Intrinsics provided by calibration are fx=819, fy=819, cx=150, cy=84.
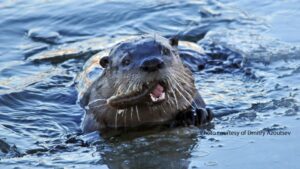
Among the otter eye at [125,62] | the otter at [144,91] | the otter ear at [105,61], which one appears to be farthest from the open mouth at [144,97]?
the otter ear at [105,61]

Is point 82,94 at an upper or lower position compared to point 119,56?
lower

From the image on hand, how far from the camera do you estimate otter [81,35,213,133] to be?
14.3ft

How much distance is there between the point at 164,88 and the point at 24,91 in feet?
6.33

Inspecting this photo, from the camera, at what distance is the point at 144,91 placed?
4359mm

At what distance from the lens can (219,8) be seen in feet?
25.5

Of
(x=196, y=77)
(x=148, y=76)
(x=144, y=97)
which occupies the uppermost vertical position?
(x=148, y=76)

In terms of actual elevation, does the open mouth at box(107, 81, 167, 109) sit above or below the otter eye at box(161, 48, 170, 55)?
below

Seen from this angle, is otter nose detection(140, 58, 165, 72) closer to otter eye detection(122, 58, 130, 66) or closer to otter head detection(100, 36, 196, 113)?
otter head detection(100, 36, 196, 113)

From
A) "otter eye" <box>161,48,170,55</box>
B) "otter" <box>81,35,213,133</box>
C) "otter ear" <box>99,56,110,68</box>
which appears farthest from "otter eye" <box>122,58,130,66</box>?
"otter ear" <box>99,56,110,68</box>

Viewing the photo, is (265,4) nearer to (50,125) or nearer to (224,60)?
(224,60)

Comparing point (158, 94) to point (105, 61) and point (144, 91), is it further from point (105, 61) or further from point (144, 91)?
point (105, 61)

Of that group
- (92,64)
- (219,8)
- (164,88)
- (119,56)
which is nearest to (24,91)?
(92,64)

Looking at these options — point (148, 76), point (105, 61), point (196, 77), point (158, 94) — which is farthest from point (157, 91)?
point (196, 77)

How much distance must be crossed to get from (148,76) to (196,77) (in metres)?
1.78
